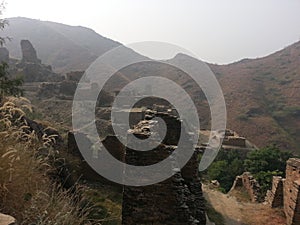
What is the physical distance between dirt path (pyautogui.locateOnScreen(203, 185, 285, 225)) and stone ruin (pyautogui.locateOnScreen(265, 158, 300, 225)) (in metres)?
0.28

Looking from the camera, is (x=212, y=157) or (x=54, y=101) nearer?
(x=212, y=157)

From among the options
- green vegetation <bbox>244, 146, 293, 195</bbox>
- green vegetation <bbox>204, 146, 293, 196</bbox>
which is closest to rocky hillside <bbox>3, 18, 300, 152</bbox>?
green vegetation <bbox>244, 146, 293, 195</bbox>

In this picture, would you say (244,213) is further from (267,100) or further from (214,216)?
(267,100)

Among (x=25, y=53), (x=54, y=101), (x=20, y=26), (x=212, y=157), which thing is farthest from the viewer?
(x=20, y=26)

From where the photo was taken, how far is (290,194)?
9.05m

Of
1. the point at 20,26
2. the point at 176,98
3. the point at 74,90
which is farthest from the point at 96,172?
the point at 20,26

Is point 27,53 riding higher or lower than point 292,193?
higher

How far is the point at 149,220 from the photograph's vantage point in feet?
15.2

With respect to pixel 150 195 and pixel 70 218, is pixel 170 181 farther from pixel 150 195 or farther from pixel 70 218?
pixel 70 218

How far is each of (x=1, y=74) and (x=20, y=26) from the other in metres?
124

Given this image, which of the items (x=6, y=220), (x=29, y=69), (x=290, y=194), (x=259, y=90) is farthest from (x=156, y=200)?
(x=259, y=90)

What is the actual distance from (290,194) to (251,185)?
476cm

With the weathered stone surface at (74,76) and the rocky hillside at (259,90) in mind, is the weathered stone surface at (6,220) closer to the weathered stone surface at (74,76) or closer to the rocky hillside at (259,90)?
the weathered stone surface at (74,76)

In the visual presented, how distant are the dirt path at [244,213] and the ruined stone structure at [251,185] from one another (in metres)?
1.69
